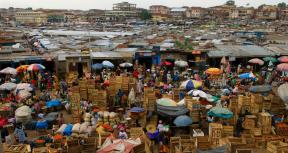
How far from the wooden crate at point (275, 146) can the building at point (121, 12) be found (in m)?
96.3

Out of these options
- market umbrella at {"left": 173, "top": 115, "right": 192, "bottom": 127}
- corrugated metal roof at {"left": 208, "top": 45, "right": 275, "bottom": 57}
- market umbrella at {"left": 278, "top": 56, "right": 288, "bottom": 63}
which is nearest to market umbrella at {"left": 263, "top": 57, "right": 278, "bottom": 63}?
market umbrella at {"left": 278, "top": 56, "right": 288, "bottom": 63}

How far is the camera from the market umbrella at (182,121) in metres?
10.4

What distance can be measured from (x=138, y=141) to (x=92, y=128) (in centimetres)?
262

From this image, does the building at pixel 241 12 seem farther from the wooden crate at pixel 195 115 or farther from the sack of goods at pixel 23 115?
the sack of goods at pixel 23 115

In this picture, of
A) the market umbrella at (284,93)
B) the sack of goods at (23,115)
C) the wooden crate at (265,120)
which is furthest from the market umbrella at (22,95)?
the market umbrella at (284,93)

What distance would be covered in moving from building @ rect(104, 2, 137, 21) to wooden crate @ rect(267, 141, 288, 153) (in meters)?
96.3

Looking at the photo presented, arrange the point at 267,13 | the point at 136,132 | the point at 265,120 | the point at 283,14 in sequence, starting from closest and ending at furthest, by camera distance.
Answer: the point at 136,132, the point at 265,120, the point at 283,14, the point at 267,13

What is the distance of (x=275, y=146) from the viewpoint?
8.20 meters

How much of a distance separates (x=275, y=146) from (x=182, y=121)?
3.07m

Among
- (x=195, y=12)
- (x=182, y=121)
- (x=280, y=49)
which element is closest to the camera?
(x=182, y=121)

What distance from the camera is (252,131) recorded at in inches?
404

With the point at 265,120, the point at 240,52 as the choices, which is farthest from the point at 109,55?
the point at 265,120

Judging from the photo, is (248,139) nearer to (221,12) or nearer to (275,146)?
(275,146)

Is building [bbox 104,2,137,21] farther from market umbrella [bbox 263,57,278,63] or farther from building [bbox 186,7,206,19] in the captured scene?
market umbrella [bbox 263,57,278,63]
